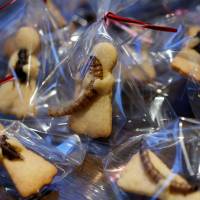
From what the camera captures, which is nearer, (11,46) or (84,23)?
(11,46)

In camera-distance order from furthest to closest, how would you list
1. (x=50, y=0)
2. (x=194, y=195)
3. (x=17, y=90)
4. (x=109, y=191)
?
(x=50, y=0) → (x=17, y=90) → (x=109, y=191) → (x=194, y=195)

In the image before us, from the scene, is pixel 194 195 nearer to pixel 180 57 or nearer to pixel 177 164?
pixel 177 164

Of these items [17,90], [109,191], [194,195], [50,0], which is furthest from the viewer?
[50,0]

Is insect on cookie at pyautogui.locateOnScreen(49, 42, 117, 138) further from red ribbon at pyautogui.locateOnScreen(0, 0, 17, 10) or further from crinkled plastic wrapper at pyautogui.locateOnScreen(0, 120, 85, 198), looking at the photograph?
red ribbon at pyautogui.locateOnScreen(0, 0, 17, 10)

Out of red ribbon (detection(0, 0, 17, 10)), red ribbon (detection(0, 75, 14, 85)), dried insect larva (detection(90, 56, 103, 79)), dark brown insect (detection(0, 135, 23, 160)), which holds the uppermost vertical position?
red ribbon (detection(0, 0, 17, 10))

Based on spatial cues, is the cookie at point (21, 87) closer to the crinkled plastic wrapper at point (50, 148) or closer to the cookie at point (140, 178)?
the crinkled plastic wrapper at point (50, 148)

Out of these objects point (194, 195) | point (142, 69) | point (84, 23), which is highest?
point (84, 23)

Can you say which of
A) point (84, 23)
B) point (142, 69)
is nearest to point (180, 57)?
point (142, 69)

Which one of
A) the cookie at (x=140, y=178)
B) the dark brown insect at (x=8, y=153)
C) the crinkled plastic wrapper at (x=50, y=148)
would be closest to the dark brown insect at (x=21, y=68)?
the crinkled plastic wrapper at (x=50, y=148)

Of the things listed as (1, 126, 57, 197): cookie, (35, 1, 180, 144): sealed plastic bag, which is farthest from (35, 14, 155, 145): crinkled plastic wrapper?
(1, 126, 57, 197): cookie

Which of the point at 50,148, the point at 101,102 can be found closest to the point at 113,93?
the point at 101,102
